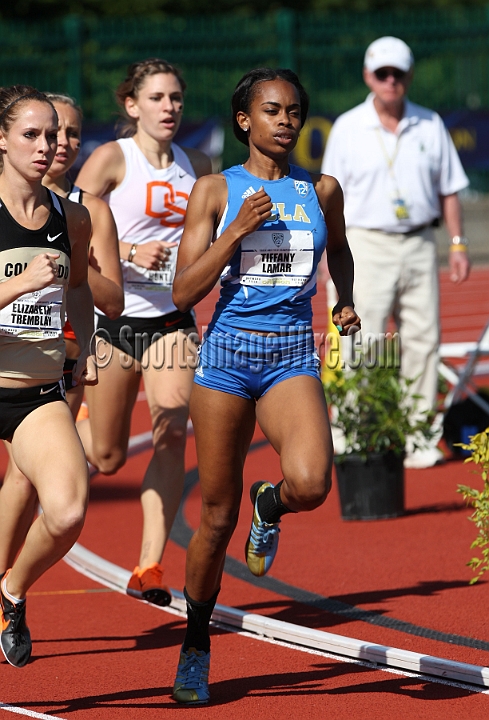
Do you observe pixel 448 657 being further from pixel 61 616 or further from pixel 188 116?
pixel 188 116

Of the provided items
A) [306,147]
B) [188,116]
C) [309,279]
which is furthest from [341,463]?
[188,116]

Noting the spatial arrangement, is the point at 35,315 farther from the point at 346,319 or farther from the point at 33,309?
the point at 346,319

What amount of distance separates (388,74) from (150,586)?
446 cm

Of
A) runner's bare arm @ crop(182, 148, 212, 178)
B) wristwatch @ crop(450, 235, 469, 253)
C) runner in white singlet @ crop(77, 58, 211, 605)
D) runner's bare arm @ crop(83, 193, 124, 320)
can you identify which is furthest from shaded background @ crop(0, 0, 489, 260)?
runner's bare arm @ crop(83, 193, 124, 320)

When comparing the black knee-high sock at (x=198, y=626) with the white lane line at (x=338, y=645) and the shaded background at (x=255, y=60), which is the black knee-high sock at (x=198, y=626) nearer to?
the white lane line at (x=338, y=645)

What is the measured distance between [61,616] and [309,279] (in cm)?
231

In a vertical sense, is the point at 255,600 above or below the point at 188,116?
below

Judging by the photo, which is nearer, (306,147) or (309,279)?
(309,279)

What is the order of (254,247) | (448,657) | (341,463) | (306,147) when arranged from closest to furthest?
(254,247) < (448,657) < (341,463) < (306,147)

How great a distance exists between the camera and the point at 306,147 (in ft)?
Result: 76.0

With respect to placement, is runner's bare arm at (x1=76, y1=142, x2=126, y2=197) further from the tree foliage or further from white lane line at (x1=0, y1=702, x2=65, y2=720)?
the tree foliage

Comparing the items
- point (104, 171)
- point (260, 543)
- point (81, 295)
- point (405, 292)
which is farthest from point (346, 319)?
point (405, 292)

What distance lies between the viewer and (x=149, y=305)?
242 inches

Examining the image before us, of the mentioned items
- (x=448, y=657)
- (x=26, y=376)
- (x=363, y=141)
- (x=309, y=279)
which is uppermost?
(x=363, y=141)
